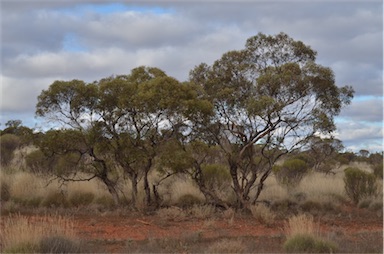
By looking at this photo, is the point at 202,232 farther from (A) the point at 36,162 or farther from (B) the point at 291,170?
(B) the point at 291,170

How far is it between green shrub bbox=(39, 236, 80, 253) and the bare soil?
1.44 ft

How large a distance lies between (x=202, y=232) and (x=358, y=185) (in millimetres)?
9802

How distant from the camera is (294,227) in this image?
1206 cm

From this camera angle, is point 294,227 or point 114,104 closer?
point 294,227

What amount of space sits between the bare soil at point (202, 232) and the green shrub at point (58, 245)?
0.44m

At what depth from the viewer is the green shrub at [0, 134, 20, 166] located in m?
30.9

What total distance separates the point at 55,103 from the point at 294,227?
340 inches

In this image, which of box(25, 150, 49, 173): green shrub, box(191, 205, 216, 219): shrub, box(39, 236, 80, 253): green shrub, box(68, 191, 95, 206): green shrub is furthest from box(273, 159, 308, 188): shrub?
box(39, 236, 80, 253): green shrub

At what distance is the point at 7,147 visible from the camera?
103ft

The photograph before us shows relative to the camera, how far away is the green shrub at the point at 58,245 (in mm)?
10039

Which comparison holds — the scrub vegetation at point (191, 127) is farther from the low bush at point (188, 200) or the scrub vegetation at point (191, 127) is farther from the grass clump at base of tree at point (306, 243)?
the grass clump at base of tree at point (306, 243)

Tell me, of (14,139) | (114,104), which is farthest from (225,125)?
(14,139)

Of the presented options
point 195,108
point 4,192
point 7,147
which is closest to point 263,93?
point 195,108

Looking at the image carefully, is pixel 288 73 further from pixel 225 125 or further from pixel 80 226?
pixel 80 226
